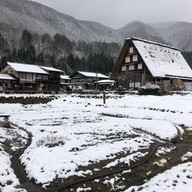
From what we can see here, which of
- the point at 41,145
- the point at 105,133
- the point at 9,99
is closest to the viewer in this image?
the point at 41,145

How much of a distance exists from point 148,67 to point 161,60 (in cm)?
626

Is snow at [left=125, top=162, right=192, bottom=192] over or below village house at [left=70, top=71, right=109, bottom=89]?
below

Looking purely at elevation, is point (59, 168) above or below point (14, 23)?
below

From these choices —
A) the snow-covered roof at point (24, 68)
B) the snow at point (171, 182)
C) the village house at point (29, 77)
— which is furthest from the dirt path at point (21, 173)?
the snow-covered roof at point (24, 68)

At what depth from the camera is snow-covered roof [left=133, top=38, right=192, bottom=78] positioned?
44.3m

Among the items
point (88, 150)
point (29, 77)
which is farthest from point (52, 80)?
point (88, 150)

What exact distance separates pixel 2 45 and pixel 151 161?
401ft

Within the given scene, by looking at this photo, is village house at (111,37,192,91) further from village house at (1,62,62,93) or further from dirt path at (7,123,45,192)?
dirt path at (7,123,45,192)

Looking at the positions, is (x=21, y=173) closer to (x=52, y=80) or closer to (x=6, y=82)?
(x=6, y=82)

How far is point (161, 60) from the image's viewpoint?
1885 inches

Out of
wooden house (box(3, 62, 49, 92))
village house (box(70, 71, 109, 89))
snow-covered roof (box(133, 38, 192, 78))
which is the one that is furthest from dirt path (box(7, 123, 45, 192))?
village house (box(70, 71, 109, 89))

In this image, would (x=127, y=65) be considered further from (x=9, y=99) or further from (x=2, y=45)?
(x=2, y=45)

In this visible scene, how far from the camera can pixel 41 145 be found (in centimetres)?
1086

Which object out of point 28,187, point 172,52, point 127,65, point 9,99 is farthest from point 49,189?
point 172,52
